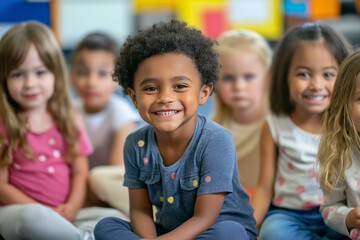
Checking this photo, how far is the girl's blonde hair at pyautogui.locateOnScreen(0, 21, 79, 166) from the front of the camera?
1716 millimetres

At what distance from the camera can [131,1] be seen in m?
4.58

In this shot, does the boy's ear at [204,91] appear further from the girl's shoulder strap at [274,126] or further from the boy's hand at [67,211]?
the boy's hand at [67,211]

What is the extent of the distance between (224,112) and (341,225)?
0.77 meters

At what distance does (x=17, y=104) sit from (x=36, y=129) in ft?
0.32

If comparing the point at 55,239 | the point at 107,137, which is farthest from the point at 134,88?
the point at 107,137

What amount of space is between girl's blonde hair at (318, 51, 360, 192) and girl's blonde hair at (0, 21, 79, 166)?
0.79 m

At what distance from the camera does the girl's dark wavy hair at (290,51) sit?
5.38 ft

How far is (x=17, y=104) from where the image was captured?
5.87 feet

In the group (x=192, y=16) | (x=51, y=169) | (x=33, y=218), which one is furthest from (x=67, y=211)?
(x=192, y=16)

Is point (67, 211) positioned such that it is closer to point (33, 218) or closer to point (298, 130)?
point (33, 218)

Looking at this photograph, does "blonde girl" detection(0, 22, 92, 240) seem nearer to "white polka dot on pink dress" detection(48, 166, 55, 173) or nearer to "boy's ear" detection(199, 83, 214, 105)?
"white polka dot on pink dress" detection(48, 166, 55, 173)

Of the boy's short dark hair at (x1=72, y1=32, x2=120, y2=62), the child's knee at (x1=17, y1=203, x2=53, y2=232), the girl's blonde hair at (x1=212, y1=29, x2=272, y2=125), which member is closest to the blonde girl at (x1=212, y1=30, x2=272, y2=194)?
the girl's blonde hair at (x1=212, y1=29, x2=272, y2=125)

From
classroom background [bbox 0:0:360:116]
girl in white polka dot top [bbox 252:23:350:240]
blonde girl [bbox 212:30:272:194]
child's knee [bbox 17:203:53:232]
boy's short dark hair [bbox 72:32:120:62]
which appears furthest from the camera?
classroom background [bbox 0:0:360:116]

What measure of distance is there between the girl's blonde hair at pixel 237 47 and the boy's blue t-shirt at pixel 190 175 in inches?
24.1
